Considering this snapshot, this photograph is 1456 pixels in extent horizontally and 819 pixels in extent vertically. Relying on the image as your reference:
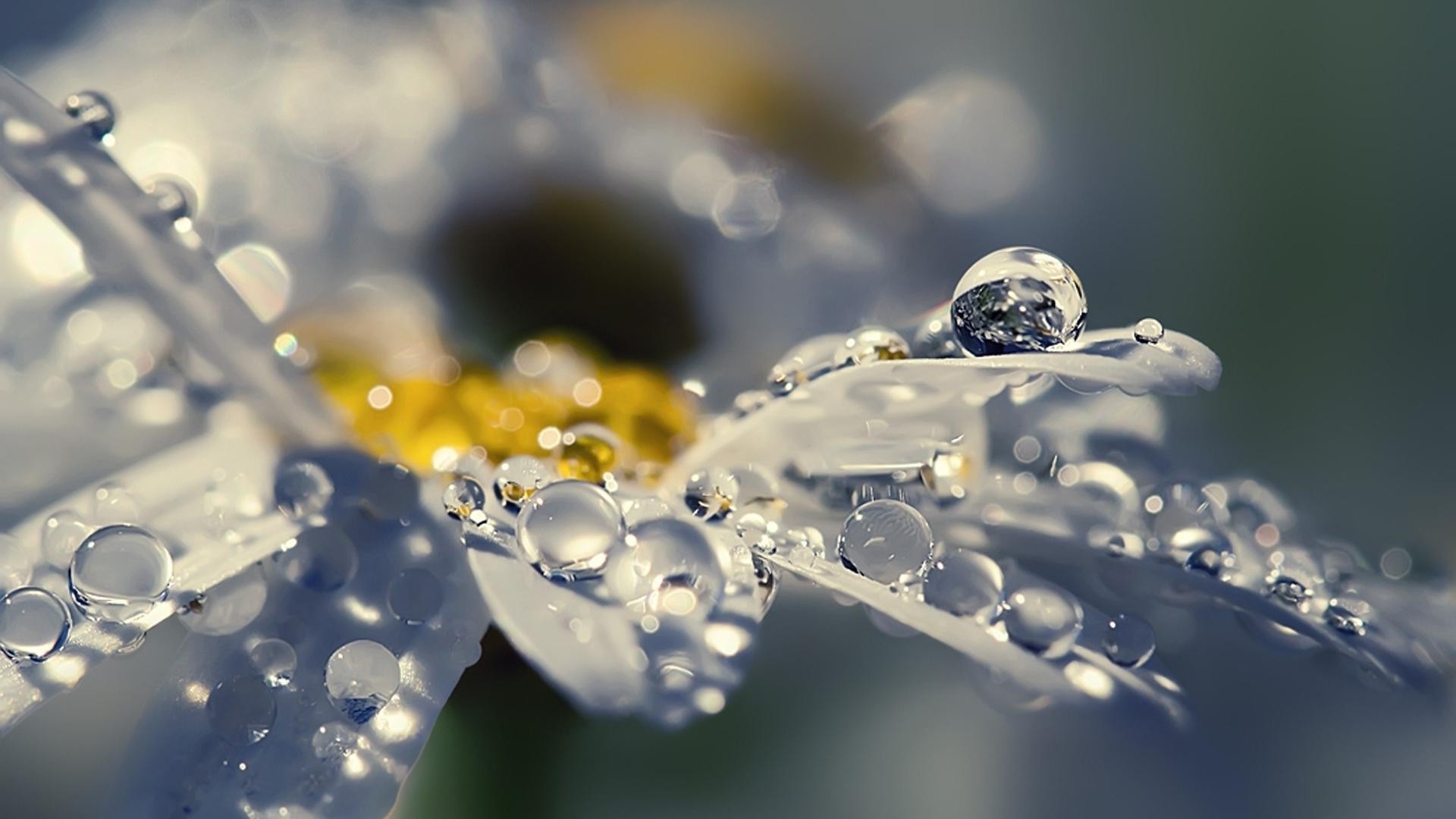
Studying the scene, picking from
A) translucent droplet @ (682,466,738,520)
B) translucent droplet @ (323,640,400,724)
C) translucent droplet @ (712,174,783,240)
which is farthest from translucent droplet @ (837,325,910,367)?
translucent droplet @ (712,174,783,240)

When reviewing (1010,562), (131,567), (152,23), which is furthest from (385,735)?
(152,23)

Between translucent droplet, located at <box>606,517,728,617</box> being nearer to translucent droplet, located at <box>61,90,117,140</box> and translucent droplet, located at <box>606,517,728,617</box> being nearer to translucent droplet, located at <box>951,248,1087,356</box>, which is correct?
translucent droplet, located at <box>951,248,1087,356</box>

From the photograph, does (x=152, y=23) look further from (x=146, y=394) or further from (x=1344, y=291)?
(x=1344, y=291)

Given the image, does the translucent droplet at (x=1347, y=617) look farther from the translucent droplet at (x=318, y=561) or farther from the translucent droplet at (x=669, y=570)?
the translucent droplet at (x=318, y=561)

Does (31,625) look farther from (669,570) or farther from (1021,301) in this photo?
(1021,301)

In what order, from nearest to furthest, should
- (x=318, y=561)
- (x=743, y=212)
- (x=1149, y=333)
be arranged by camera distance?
(x=1149, y=333) → (x=318, y=561) → (x=743, y=212)

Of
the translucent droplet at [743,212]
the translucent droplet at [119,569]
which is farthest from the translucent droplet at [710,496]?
the translucent droplet at [743,212]

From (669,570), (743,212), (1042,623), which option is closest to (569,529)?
(669,570)
